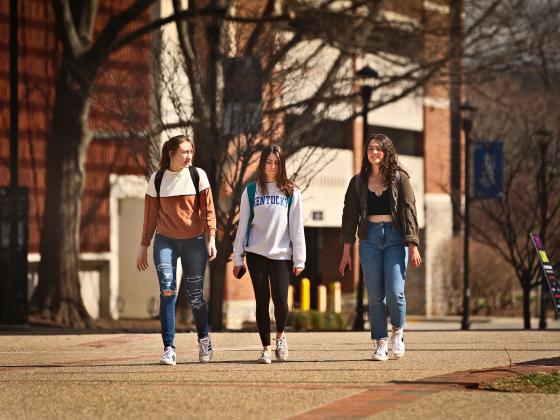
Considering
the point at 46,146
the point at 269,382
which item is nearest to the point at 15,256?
the point at 46,146

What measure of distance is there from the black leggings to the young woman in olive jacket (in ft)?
1.89

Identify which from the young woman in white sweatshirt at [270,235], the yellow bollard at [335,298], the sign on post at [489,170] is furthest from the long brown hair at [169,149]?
the yellow bollard at [335,298]

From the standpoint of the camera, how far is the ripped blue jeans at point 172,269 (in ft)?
36.3

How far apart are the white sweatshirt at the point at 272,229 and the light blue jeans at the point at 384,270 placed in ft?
2.08

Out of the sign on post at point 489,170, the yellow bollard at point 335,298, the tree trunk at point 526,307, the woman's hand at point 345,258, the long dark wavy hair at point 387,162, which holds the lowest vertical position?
the yellow bollard at point 335,298

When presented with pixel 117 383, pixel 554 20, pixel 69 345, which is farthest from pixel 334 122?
pixel 117 383

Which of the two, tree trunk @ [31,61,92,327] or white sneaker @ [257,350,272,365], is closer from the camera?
white sneaker @ [257,350,272,365]

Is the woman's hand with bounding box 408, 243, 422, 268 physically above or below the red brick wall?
below

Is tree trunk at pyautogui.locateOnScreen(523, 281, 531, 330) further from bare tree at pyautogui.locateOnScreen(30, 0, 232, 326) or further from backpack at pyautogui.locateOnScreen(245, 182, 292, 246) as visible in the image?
backpack at pyautogui.locateOnScreen(245, 182, 292, 246)

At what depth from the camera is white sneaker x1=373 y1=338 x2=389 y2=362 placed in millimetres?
11469

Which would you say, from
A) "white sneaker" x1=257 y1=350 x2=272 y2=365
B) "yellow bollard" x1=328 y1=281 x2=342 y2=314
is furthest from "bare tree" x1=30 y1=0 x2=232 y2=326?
"yellow bollard" x1=328 y1=281 x2=342 y2=314

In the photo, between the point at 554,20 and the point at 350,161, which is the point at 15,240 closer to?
the point at 554,20

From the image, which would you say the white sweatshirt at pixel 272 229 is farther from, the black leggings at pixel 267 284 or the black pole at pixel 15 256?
the black pole at pixel 15 256

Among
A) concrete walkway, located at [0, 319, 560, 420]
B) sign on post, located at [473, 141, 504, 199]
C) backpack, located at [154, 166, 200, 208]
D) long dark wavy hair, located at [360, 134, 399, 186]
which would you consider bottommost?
concrete walkway, located at [0, 319, 560, 420]
